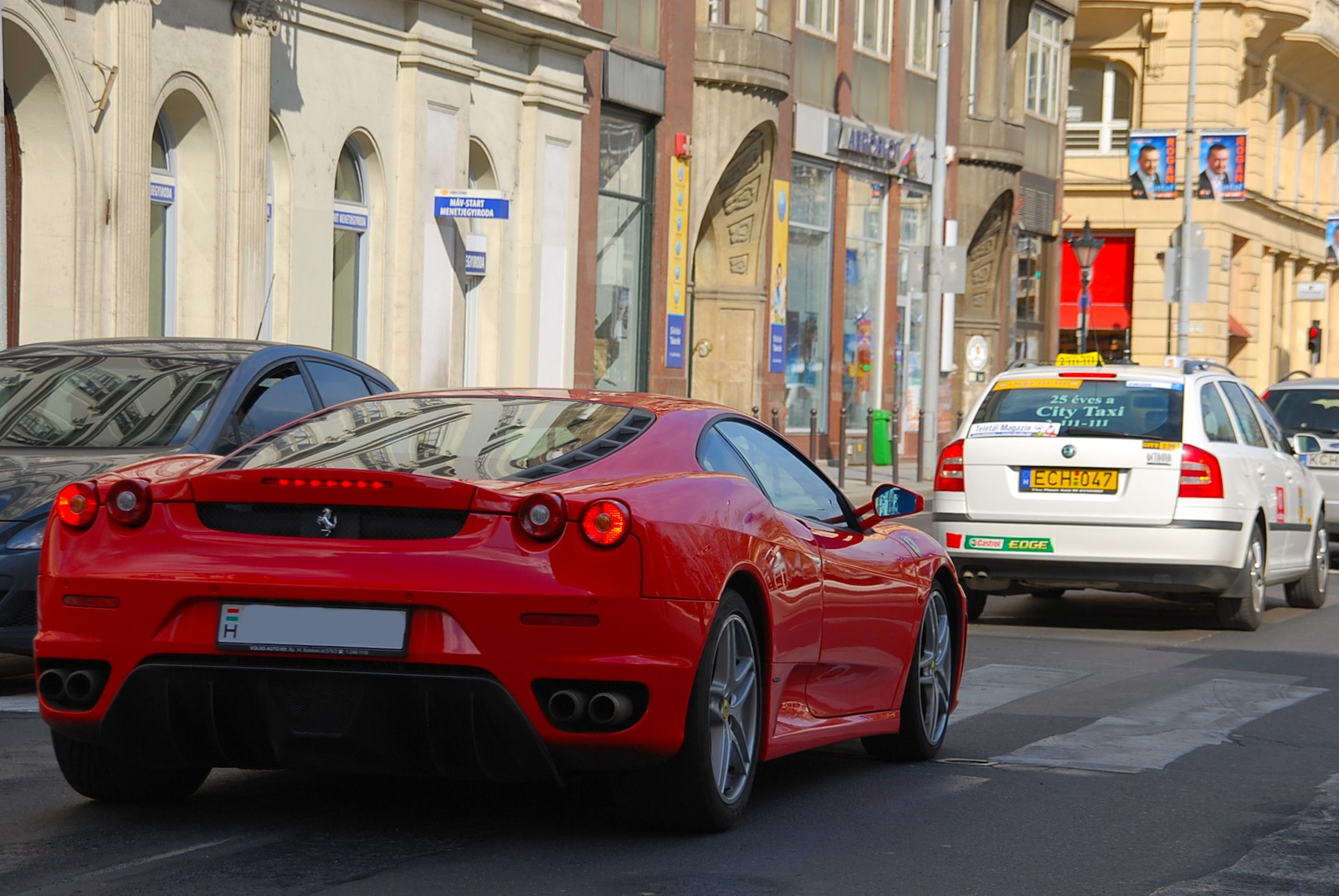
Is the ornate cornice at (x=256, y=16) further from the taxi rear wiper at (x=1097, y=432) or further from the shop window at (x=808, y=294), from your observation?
the shop window at (x=808, y=294)

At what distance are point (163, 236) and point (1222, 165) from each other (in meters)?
30.1

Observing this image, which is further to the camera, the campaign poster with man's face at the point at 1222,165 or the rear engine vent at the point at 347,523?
the campaign poster with man's face at the point at 1222,165

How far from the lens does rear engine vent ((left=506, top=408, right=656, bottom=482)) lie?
5.78 meters

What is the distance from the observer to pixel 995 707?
9383 millimetres

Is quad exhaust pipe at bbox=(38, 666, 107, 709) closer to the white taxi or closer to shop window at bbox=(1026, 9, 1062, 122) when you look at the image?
the white taxi

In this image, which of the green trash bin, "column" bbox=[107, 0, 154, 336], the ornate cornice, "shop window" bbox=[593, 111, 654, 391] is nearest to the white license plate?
"column" bbox=[107, 0, 154, 336]

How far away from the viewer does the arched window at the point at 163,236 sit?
795 inches

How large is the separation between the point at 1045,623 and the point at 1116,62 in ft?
150

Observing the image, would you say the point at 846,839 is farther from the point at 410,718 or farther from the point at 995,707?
the point at 995,707

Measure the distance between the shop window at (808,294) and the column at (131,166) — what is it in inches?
640

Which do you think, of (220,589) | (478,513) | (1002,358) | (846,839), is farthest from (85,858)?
(1002,358)

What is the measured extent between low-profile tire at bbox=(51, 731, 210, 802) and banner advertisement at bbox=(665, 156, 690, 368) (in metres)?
24.4

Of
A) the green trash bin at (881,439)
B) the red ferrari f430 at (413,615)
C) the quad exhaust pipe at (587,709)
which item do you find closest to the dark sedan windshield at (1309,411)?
the green trash bin at (881,439)

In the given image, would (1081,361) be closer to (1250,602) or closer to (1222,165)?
(1250,602)
